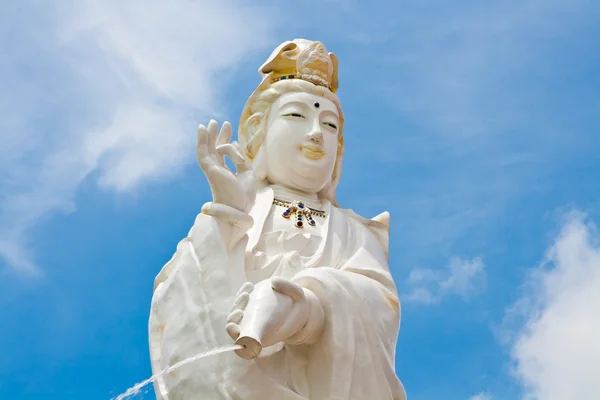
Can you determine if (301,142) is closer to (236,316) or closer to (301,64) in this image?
(301,64)

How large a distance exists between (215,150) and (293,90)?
1.33m

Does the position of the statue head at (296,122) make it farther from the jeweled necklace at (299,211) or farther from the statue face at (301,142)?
the jeweled necklace at (299,211)

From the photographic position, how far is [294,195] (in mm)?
8133

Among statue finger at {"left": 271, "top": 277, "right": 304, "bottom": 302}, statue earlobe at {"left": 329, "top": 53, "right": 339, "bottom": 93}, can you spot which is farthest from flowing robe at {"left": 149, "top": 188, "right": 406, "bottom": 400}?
statue earlobe at {"left": 329, "top": 53, "right": 339, "bottom": 93}

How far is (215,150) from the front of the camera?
718 cm

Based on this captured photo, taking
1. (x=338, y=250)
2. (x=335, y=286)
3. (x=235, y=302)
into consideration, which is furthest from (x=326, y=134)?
(x=235, y=302)

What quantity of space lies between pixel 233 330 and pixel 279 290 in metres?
0.42

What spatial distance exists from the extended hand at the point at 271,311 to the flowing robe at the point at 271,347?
0.24 metres

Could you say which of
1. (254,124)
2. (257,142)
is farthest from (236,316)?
(254,124)

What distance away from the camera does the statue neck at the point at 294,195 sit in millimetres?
8070

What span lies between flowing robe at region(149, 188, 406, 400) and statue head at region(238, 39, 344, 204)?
96 cm

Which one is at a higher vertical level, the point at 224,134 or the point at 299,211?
the point at 224,134

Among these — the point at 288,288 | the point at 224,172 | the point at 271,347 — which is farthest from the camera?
the point at 224,172

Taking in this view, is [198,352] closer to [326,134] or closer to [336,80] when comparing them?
[326,134]
